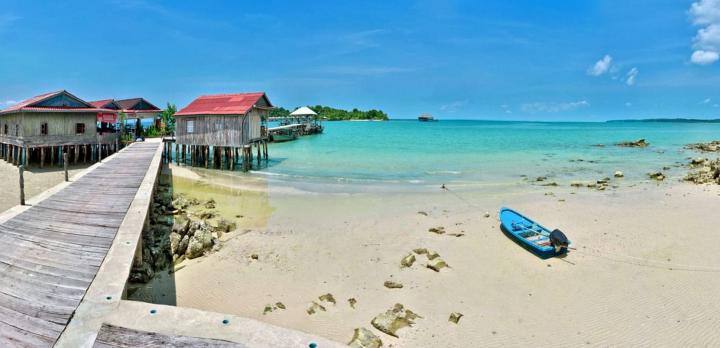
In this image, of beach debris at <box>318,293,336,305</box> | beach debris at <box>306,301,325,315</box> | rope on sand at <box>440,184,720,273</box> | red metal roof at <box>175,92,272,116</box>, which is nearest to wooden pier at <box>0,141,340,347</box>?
beach debris at <box>306,301,325,315</box>

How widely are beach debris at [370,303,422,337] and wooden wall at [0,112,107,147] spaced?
24252mm

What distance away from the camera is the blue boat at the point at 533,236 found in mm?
9859

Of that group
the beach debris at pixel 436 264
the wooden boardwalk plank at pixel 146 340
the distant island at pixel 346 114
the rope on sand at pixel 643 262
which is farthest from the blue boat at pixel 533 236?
the distant island at pixel 346 114

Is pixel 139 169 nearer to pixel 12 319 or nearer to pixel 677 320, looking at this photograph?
pixel 12 319

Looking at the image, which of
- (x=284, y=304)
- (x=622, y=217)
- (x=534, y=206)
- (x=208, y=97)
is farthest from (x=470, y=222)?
(x=208, y=97)

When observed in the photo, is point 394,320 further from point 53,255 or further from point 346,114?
point 346,114

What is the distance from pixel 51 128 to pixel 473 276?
25.1m

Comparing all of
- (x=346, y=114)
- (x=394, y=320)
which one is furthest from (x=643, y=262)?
(x=346, y=114)

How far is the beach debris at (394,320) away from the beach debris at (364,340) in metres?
0.28

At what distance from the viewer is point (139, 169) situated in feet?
49.6

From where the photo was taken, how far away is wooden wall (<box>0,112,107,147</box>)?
2210 cm

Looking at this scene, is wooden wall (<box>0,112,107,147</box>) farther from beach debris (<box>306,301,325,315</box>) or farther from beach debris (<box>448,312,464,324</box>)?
beach debris (<box>448,312,464,324</box>)

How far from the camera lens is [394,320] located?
6957 mm

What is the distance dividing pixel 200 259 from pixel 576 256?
9.26 m
